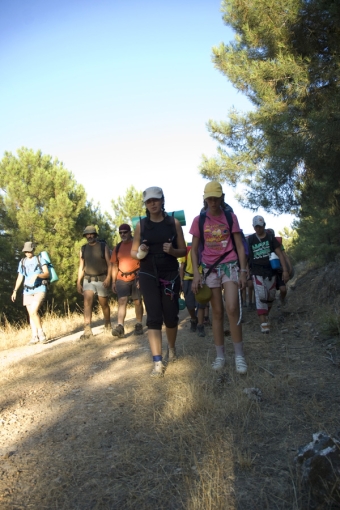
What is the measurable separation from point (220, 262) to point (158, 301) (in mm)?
800

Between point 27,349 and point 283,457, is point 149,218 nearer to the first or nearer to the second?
point 283,457

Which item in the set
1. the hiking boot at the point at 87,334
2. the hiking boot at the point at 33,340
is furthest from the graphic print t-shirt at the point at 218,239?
the hiking boot at the point at 33,340

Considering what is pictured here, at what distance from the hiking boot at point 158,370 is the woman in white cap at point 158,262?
1 centimetres

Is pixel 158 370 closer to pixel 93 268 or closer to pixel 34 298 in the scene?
pixel 93 268

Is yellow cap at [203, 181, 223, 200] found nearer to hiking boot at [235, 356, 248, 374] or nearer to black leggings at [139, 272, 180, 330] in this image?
black leggings at [139, 272, 180, 330]

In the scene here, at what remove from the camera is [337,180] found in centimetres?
809

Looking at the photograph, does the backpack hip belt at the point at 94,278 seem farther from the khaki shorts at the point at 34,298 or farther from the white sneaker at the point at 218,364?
the white sneaker at the point at 218,364

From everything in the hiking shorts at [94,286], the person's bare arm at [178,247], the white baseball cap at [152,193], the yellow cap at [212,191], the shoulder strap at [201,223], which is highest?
the white baseball cap at [152,193]

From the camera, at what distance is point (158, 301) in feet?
16.9

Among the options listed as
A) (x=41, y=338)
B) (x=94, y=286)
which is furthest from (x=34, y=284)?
(x=94, y=286)

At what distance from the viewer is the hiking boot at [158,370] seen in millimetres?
4922

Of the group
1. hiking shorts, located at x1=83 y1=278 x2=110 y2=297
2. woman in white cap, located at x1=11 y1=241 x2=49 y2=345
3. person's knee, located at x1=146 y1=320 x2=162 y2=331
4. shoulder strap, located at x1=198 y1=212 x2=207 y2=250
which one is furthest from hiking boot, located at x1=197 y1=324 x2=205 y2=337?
woman in white cap, located at x1=11 y1=241 x2=49 y2=345

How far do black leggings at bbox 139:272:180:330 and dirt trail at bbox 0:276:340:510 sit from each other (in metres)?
0.55

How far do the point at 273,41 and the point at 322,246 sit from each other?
8445 mm
